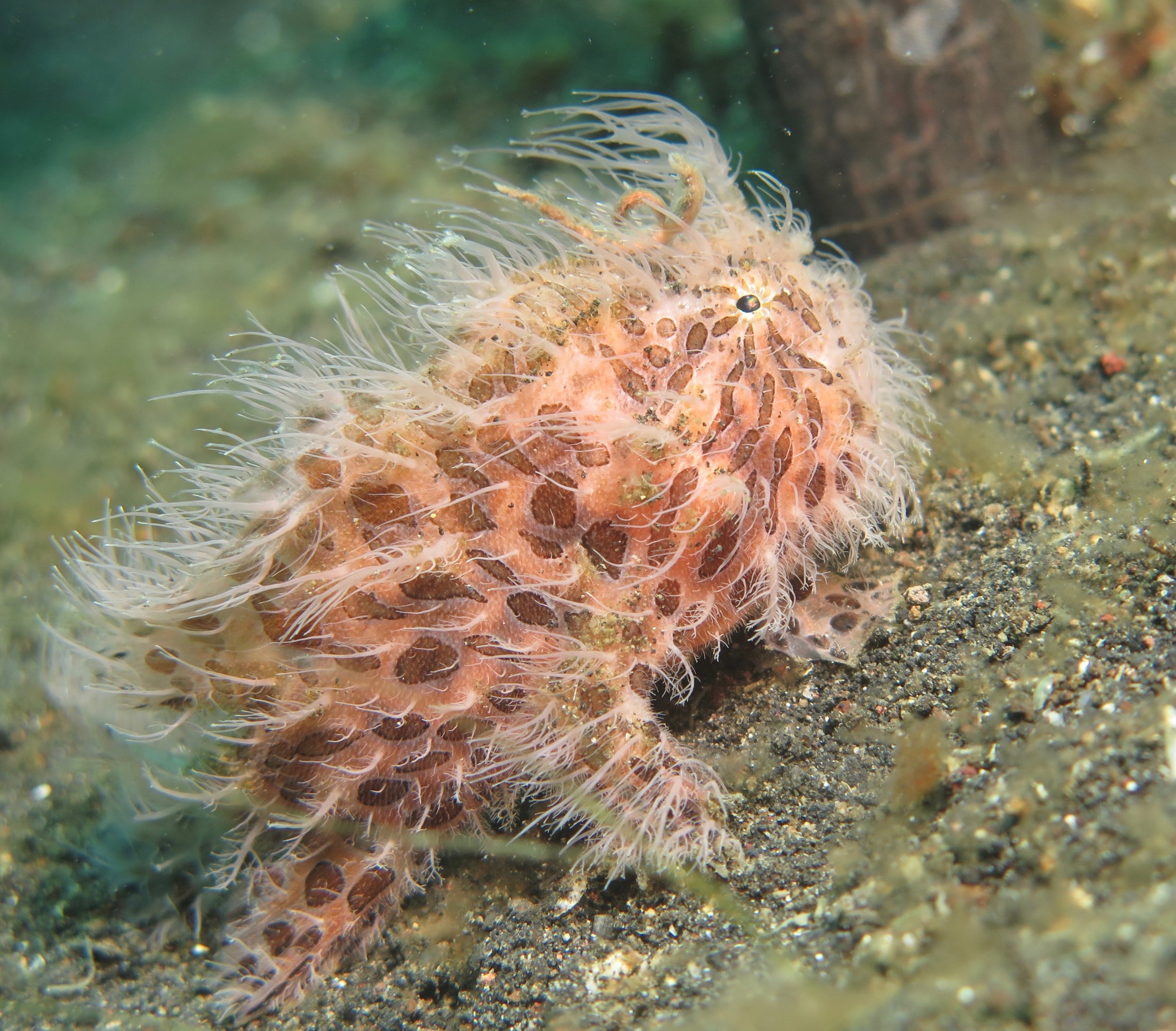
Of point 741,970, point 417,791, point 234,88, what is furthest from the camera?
point 234,88

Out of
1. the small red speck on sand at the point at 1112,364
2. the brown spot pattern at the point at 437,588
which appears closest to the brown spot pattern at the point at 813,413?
the brown spot pattern at the point at 437,588

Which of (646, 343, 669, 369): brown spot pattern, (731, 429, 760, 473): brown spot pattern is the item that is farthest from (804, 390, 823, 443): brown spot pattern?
(646, 343, 669, 369): brown spot pattern

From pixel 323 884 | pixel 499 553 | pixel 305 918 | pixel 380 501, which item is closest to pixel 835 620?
pixel 499 553

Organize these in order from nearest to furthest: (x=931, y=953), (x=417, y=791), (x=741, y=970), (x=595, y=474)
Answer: (x=931, y=953), (x=741, y=970), (x=595, y=474), (x=417, y=791)

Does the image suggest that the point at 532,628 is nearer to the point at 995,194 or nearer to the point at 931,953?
the point at 931,953

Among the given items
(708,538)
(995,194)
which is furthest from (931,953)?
(995,194)

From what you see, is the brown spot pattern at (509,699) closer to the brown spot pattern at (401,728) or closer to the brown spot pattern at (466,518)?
the brown spot pattern at (401,728)

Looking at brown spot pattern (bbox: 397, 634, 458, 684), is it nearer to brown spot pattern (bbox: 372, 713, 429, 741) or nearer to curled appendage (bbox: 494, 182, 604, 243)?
brown spot pattern (bbox: 372, 713, 429, 741)
